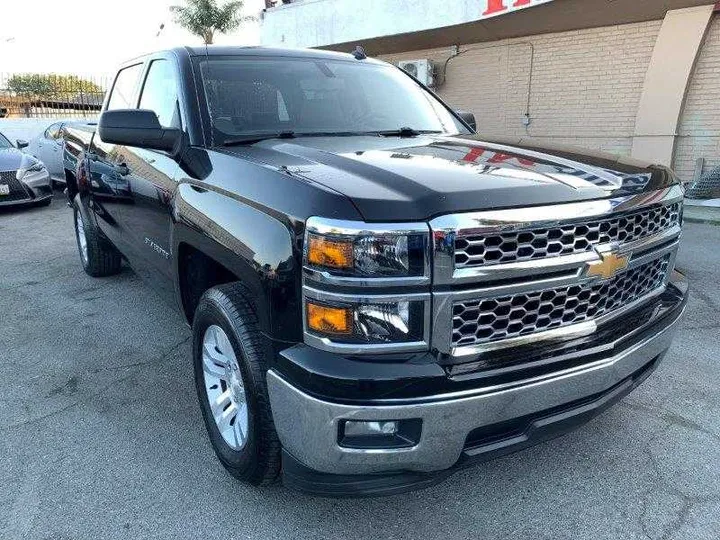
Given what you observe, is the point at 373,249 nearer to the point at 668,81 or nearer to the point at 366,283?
the point at 366,283

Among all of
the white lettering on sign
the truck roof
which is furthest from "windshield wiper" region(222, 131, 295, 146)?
the white lettering on sign

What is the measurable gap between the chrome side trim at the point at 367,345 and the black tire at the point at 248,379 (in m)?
0.35

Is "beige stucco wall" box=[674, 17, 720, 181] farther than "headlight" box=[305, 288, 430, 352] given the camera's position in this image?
Yes

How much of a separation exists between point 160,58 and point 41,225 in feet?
21.1

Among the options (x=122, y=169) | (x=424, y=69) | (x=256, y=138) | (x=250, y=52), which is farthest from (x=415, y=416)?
(x=424, y=69)

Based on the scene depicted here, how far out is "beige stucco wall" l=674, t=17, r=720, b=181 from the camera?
9.27m

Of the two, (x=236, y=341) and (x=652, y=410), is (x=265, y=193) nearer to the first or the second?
(x=236, y=341)

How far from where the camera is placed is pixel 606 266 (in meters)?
2.06

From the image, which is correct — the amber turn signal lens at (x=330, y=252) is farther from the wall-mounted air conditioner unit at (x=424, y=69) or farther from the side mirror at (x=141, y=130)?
the wall-mounted air conditioner unit at (x=424, y=69)

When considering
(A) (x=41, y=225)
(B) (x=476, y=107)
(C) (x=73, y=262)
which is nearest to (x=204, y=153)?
(C) (x=73, y=262)

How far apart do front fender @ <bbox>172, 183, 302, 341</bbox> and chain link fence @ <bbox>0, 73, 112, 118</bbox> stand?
16747 millimetres

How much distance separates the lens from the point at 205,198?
8.41 feet

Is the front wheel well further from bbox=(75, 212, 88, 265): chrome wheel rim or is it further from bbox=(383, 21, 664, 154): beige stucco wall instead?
bbox=(383, 21, 664, 154): beige stucco wall

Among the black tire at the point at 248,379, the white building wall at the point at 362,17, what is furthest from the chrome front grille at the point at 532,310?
the white building wall at the point at 362,17
